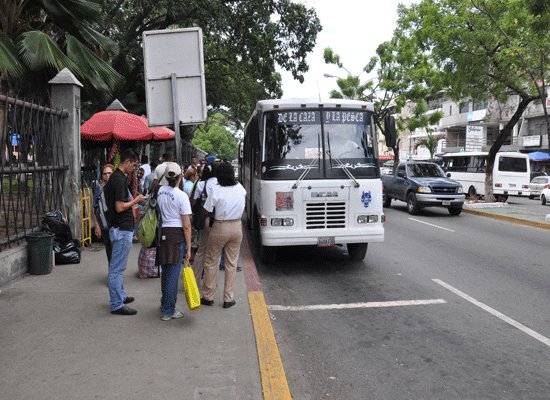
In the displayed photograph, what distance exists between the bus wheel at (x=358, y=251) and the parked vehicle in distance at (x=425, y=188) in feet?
28.6

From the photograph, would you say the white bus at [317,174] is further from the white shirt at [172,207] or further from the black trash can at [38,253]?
the black trash can at [38,253]

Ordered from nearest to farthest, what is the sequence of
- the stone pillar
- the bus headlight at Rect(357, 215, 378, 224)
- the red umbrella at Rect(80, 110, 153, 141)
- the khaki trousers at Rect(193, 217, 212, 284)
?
the khaki trousers at Rect(193, 217, 212, 284) < the bus headlight at Rect(357, 215, 378, 224) < the stone pillar < the red umbrella at Rect(80, 110, 153, 141)

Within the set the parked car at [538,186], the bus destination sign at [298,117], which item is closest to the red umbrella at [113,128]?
the bus destination sign at [298,117]

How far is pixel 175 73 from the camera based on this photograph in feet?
20.8

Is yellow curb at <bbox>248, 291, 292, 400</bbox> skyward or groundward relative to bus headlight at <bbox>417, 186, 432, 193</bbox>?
groundward

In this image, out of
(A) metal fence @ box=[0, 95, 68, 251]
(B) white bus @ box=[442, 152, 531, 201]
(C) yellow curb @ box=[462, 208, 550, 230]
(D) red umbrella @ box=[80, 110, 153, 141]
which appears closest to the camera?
(A) metal fence @ box=[0, 95, 68, 251]

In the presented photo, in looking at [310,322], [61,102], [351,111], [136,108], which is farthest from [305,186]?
[136,108]

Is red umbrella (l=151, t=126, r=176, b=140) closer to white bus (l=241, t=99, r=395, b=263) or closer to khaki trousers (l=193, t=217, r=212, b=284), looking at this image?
white bus (l=241, t=99, r=395, b=263)

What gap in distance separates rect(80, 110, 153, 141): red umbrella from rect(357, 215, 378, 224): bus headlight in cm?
504

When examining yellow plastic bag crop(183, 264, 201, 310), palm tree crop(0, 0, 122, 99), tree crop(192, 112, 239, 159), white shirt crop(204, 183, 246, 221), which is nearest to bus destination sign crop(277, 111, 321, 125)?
white shirt crop(204, 183, 246, 221)

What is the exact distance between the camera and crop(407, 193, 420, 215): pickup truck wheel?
17.0 m

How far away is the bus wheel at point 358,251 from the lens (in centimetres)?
862

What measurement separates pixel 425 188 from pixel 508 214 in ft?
9.92

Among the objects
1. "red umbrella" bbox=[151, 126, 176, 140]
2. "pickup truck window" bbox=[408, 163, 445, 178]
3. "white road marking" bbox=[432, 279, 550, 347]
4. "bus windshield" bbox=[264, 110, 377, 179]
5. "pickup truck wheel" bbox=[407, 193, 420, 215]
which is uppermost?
"red umbrella" bbox=[151, 126, 176, 140]
